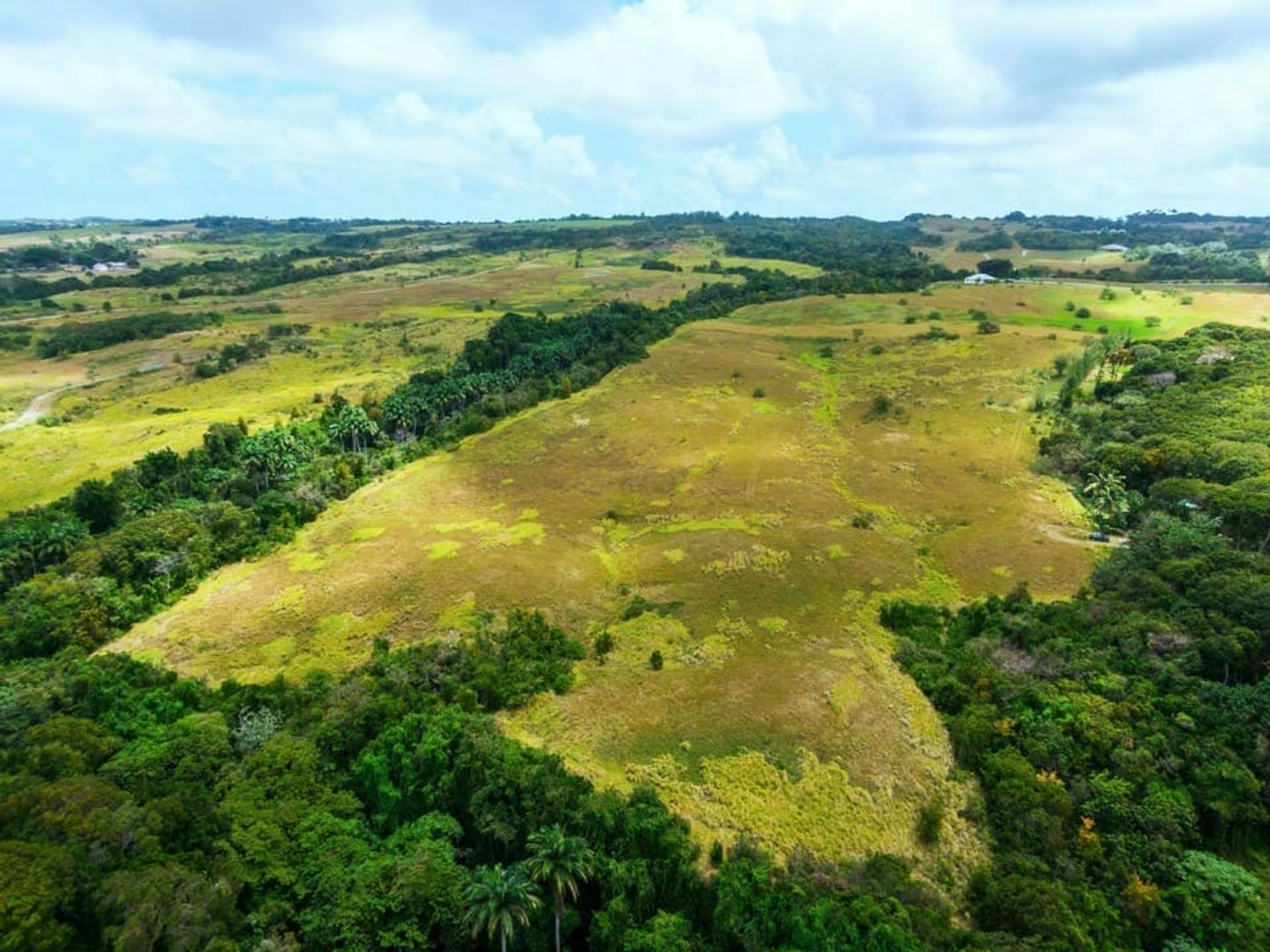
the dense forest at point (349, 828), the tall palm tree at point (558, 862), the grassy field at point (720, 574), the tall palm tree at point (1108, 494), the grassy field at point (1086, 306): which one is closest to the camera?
the dense forest at point (349, 828)

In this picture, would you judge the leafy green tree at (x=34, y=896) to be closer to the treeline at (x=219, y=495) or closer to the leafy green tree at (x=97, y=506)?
the treeline at (x=219, y=495)

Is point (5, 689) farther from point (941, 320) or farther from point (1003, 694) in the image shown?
point (941, 320)

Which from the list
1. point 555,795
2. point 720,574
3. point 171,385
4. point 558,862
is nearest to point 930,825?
point 555,795

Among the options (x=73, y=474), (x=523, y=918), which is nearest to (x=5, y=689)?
(x=523, y=918)

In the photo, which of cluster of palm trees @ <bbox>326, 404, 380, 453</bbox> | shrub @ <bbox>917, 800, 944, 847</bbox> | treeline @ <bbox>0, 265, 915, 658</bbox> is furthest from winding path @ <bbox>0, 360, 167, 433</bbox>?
shrub @ <bbox>917, 800, 944, 847</bbox>

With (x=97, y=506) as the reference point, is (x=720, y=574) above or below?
above

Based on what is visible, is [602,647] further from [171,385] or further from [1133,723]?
[171,385]

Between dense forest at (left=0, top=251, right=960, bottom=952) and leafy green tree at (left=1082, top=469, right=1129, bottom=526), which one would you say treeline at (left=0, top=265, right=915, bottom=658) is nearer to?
dense forest at (left=0, top=251, right=960, bottom=952)

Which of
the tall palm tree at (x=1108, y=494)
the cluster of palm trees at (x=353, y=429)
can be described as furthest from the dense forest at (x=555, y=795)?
the cluster of palm trees at (x=353, y=429)
